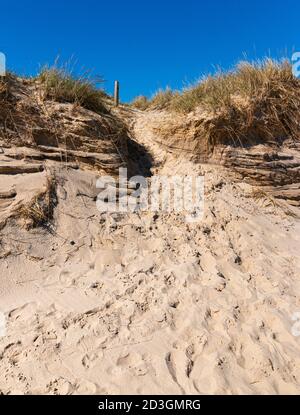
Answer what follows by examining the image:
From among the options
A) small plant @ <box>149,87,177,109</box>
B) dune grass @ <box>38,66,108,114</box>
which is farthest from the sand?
small plant @ <box>149,87,177,109</box>

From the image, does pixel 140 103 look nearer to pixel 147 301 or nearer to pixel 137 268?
pixel 137 268

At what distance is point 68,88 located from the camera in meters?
5.44

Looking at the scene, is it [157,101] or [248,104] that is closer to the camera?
[248,104]

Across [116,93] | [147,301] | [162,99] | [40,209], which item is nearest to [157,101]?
[162,99]

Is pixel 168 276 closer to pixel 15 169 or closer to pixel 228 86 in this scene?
pixel 15 169

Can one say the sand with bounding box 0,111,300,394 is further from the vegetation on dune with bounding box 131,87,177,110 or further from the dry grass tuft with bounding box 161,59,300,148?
the vegetation on dune with bounding box 131,87,177,110

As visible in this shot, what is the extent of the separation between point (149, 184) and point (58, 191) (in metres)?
1.43

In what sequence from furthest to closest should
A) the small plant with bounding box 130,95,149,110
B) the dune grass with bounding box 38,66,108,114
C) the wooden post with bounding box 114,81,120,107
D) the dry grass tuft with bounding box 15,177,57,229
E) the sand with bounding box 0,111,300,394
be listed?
the small plant with bounding box 130,95,149,110
the wooden post with bounding box 114,81,120,107
the dune grass with bounding box 38,66,108,114
the dry grass tuft with bounding box 15,177,57,229
the sand with bounding box 0,111,300,394

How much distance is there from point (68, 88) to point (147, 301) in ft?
11.3

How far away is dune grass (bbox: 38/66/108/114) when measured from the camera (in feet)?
17.5

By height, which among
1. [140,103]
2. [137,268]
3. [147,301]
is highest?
[140,103]

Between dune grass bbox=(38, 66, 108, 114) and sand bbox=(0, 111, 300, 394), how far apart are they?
131 centimetres
